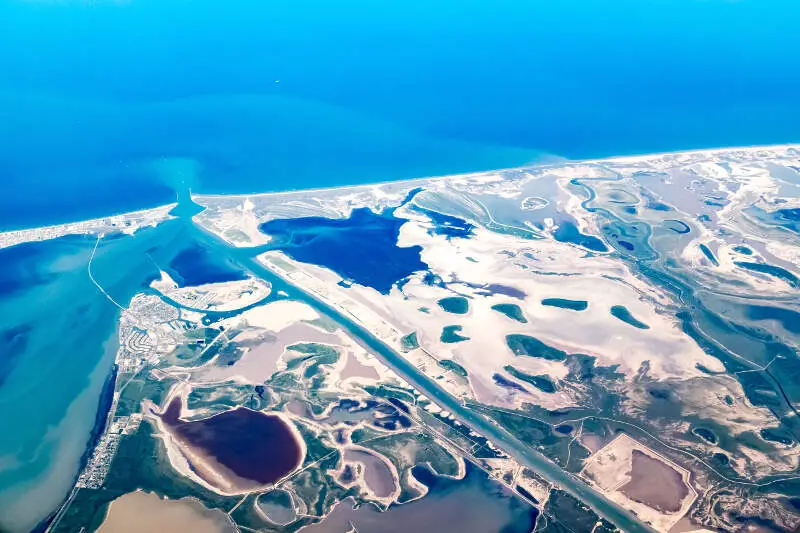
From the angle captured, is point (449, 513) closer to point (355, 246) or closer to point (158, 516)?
point (158, 516)

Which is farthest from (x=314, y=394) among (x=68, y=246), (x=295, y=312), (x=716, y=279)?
(x=716, y=279)

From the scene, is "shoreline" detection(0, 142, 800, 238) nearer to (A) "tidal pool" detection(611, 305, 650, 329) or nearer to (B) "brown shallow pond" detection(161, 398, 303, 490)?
(A) "tidal pool" detection(611, 305, 650, 329)

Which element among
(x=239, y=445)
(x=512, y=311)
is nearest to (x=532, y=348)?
Result: (x=512, y=311)

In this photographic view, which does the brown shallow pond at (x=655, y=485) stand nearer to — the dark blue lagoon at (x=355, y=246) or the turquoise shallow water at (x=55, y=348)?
the dark blue lagoon at (x=355, y=246)

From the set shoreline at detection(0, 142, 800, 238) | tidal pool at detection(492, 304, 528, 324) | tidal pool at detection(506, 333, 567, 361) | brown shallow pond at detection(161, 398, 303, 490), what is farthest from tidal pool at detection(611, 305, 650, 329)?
shoreline at detection(0, 142, 800, 238)

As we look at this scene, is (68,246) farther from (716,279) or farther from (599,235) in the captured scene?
(716,279)

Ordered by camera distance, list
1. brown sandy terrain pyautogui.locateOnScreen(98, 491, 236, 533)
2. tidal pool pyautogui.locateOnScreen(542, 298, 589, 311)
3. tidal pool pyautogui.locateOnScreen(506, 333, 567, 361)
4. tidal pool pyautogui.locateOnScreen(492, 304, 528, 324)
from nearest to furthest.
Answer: brown sandy terrain pyautogui.locateOnScreen(98, 491, 236, 533) < tidal pool pyautogui.locateOnScreen(506, 333, 567, 361) < tidal pool pyautogui.locateOnScreen(492, 304, 528, 324) < tidal pool pyautogui.locateOnScreen(542, 298, 589, 311)
